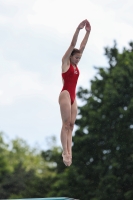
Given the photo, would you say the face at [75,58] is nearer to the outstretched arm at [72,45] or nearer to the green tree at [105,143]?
the outstretched arm at [72,45]

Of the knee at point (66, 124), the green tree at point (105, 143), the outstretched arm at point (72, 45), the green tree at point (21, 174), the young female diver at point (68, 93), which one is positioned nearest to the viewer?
the outstretched arm at point (72, 45)

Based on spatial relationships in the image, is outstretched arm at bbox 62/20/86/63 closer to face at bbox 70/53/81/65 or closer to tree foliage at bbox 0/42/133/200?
face at bbox 70/53/81/65

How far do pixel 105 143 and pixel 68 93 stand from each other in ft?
67.8

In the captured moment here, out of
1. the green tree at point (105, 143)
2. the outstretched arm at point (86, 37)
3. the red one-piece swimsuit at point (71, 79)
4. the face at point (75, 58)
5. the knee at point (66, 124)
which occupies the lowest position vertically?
the knee at point (66, 124)

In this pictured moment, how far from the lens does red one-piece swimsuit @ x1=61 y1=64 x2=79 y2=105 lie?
10570mm

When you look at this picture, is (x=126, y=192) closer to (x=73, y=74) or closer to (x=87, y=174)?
(x=87, y=174)

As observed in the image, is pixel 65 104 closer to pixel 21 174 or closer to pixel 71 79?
pixel 71 79

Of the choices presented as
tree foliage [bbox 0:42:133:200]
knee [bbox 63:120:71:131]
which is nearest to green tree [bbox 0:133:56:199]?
tree foliage [bbox 0:42:133:200]

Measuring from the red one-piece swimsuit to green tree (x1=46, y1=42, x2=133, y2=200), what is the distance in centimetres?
A: 1891

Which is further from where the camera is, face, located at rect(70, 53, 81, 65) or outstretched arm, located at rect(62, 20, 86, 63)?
face, located at rect(70, 53, 81, 65)

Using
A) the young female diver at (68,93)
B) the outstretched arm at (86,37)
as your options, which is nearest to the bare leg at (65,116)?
the young female diver at (68,93)

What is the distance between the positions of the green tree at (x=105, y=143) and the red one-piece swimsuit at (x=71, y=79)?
18905 mm

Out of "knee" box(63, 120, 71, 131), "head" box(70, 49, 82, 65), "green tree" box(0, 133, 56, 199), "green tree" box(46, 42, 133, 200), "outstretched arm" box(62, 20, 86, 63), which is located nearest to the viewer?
"outstretched arm" box(62, 20, 86, 63)

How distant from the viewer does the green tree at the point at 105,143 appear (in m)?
29.6
